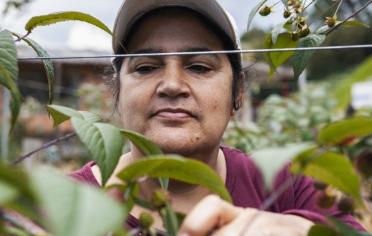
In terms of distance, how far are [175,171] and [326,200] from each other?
0.13m

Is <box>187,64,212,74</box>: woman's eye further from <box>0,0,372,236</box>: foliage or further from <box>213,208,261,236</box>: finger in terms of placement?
<box>213,208,261,236</box>: finger

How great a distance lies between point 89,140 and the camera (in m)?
0.51

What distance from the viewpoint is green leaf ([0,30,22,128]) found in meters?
0.55

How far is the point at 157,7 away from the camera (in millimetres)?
1161

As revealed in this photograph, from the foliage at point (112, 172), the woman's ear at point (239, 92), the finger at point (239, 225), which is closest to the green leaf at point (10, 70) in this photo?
the foliage at point (112, 172)

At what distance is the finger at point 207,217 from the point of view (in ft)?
1.53

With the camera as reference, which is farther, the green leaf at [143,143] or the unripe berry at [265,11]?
the unripe berry at [265,11]

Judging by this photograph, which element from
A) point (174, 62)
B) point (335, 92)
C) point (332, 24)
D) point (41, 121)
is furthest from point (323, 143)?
point (41, 121)

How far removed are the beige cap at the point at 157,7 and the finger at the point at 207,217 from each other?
2.27ft

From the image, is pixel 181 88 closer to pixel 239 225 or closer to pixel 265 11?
pixel 265 11

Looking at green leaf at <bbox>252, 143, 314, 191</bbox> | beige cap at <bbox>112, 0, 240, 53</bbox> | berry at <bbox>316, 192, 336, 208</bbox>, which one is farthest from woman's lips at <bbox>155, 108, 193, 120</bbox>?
green leaf at <bbox>252, 143, 314, 191</bbox>

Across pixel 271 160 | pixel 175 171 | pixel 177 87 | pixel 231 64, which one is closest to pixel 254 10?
pixel 177 87

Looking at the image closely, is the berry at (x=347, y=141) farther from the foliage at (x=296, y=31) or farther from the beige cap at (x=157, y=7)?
the beige cap at (x=157, y=7)

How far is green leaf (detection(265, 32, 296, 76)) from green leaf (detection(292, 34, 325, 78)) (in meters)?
0.07
